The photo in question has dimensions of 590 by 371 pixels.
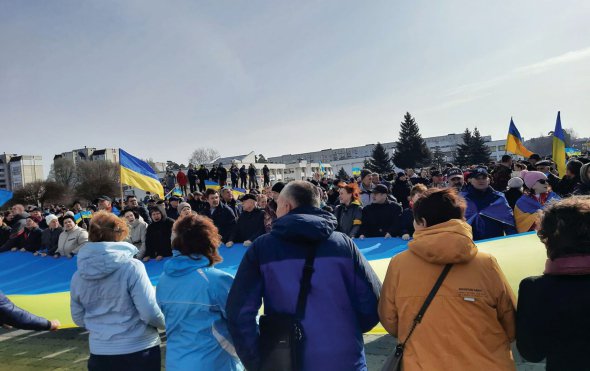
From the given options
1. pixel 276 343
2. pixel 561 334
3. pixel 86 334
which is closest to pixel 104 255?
pixel 276 343

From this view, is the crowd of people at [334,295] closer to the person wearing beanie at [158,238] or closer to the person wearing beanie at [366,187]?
the person wearing beanie at [158,238]

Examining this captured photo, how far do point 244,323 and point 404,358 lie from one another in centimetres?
90

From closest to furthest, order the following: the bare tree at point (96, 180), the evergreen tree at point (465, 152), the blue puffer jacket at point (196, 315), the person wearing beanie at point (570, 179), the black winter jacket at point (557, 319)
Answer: the black winter jacket at point (557, 319)
the blue puffer jacket at point (196, 315)
the person wearing beanie at point (570, 179)
the evergreen tree at point (465, 152)
the bare tree at point (96, 180)

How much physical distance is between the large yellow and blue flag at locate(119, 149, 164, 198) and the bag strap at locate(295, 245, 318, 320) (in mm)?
9871

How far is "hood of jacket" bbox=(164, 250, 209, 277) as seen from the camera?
268 cm

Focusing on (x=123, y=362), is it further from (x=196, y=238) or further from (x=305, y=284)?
(x=305, y=284)

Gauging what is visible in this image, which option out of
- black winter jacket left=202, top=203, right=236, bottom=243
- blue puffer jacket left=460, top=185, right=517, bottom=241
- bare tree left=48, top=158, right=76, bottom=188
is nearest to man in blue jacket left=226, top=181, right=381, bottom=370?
blue puffer jacket left=460, top=185, right=517, bottom=241

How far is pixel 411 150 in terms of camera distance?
5525cm

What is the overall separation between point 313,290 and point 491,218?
153 inches

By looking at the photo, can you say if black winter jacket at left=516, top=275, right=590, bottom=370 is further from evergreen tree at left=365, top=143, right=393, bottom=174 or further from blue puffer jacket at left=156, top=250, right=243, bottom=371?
evergreen tree at left=365, top=143, right=393, bottom=174

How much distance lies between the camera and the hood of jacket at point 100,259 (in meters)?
2.81

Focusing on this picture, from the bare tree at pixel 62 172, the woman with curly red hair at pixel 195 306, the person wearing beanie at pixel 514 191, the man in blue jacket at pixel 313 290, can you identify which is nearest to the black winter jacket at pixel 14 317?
the woman with curly red hair at pixel 195 306

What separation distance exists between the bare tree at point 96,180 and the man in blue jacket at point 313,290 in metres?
56.2

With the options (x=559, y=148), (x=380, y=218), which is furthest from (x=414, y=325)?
(x=559, y=148)
